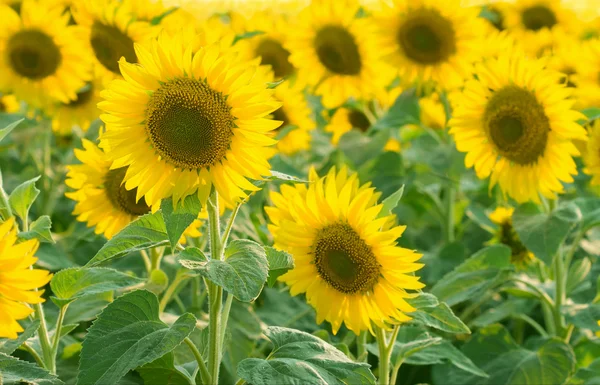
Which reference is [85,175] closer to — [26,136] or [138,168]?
[138,168]

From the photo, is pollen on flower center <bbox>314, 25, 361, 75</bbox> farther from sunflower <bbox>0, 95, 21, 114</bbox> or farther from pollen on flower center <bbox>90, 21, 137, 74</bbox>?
sunflower <bbox>0, 95, 21, 114</bbox>

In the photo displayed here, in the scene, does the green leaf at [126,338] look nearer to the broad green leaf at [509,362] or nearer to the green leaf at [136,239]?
the green leaf at [136,239]

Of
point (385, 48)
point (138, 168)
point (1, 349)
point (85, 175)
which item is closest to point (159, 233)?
point (138, 168)

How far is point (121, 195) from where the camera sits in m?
2.45

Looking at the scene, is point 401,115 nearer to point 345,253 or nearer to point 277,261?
point 345,253

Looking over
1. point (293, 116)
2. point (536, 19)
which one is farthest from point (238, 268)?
point (536, 19)

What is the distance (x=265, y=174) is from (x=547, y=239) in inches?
42.0

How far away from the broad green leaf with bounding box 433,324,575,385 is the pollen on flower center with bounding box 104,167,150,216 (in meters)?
1.07

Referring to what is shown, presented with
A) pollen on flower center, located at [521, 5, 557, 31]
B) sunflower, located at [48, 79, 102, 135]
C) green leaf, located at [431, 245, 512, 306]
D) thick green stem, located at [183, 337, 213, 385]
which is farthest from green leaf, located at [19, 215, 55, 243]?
pollen on flower center, located at [521, 5, 557, 31]

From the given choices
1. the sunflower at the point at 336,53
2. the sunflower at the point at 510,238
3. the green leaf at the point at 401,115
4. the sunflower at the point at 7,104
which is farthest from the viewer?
the sunflower at the point at 7,104

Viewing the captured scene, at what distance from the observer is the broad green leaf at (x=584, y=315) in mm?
2350

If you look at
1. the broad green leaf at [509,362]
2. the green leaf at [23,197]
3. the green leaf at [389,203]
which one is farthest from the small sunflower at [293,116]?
the green leaf at [23,197]

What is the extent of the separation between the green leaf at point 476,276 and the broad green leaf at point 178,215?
0.99m

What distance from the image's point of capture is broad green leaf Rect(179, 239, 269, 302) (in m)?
1.57
